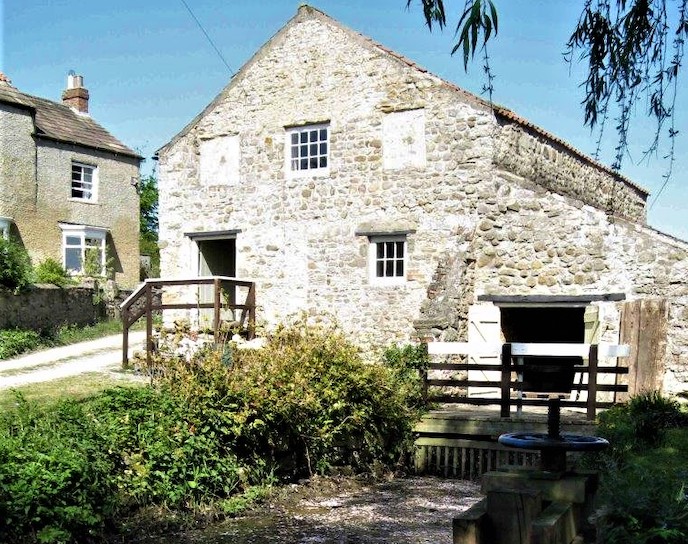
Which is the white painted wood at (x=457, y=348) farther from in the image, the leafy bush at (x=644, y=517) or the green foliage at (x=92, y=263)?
the green foliage at (x=92, y=263)

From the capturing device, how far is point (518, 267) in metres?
15.2

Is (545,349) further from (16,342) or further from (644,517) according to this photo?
(16,342)

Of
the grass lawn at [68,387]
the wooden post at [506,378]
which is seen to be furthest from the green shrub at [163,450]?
the wooden post at [506,378]

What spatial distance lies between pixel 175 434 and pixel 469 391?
7277 millimetres

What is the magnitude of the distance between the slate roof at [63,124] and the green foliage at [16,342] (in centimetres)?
944

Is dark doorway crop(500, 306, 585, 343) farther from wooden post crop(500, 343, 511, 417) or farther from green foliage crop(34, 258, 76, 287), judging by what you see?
green foliage crop(34, 258, 76, 287)

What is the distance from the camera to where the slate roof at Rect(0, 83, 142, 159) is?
25656 millimetres

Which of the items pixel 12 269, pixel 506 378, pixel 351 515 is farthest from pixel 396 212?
pixel 12 269

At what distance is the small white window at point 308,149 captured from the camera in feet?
57.3

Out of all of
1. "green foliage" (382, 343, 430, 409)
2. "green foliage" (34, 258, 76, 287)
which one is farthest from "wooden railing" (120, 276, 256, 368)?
"green foliage" (34, 258, 76, 287)

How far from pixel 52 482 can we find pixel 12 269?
42.4 ft

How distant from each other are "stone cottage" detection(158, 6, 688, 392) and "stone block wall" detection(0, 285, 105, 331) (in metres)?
3.20

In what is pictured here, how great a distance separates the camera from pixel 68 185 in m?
27.2

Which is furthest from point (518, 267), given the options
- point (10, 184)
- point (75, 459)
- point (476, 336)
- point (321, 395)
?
point (10, 184)
